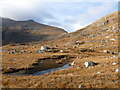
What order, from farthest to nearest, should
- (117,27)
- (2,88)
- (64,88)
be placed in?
(117,27)
(2,88)
(64,88)

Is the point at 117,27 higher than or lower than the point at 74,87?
higher

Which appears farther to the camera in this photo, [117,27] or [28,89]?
[117,27]

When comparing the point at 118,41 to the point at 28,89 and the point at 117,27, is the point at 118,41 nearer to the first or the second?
the point at 117,27

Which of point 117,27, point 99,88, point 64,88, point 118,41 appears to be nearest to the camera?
point 99,88

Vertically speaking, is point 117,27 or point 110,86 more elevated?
point 117,27

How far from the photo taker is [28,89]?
19.6 m

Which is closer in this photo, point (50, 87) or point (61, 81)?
point (50, 87)

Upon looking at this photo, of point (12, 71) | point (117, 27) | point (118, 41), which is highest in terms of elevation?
point (117, 27)

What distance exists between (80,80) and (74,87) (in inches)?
114

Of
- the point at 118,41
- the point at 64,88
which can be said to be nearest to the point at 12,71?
the point at 64,88

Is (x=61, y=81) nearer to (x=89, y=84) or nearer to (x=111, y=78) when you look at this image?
(x=89, y=84)

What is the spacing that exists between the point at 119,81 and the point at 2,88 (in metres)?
19.3

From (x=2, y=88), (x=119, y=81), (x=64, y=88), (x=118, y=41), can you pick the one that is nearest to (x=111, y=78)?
(x=119, y=81)

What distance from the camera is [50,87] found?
1992 cm
